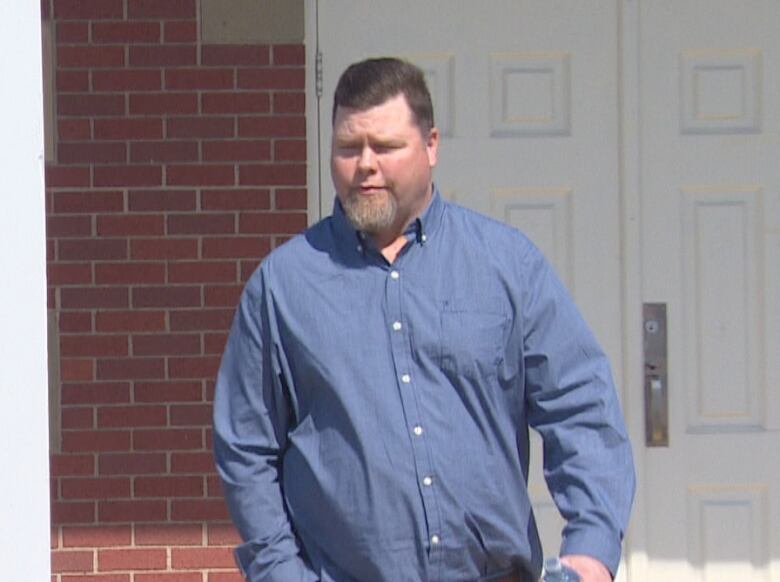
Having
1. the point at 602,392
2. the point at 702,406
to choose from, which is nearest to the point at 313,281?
the point at 602,392

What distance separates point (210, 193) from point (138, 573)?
1.26 metres

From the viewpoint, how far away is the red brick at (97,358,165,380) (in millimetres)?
5207

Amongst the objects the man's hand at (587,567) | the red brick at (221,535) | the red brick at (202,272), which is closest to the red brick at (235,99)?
the red brick at (202,272)

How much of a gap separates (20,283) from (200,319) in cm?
275

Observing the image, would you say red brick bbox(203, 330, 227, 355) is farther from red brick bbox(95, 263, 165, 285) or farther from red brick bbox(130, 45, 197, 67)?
red brick bbox(130, 45, 197, 67)

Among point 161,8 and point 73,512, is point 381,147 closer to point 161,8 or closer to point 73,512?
point 161,8

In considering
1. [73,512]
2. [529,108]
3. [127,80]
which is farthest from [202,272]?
[529,108]

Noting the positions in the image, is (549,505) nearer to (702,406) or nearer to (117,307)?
(702,406)

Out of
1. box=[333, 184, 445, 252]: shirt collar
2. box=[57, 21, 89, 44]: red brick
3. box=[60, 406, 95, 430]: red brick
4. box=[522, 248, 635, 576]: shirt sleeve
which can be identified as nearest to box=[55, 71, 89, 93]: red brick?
box=[57, 21, 89, 44]: red brick

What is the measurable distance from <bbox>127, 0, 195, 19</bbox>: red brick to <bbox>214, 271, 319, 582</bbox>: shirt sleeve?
90.0 inches

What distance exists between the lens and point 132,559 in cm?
525

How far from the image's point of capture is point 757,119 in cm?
533

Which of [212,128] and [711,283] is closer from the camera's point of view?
[212,128]

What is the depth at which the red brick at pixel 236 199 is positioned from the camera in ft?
17.0
